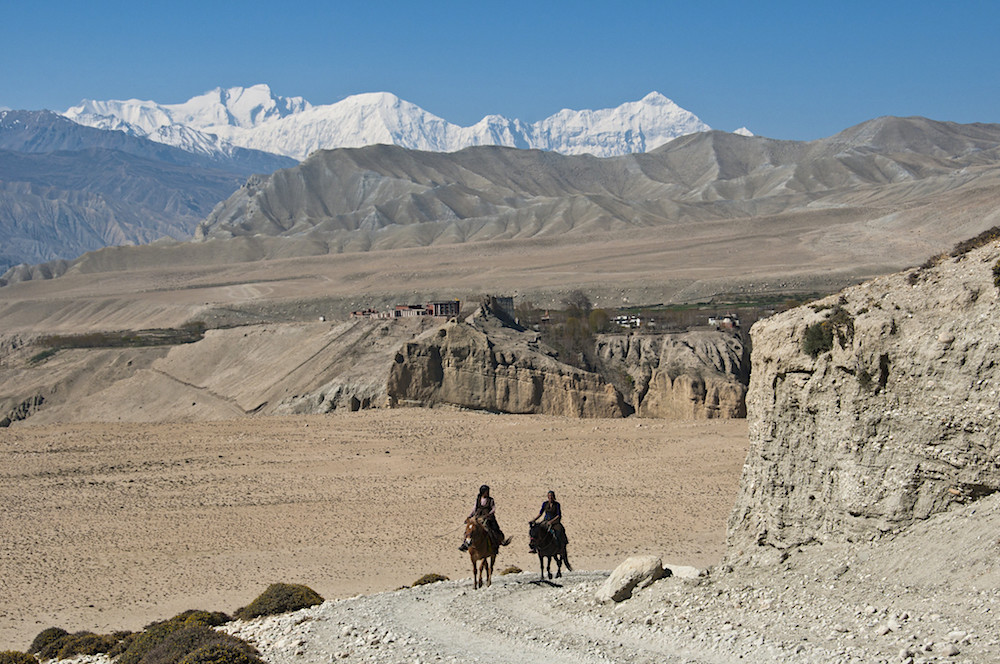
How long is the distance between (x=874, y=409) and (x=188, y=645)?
7.77 m

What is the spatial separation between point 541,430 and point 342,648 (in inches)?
994

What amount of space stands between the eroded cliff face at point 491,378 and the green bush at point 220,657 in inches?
1201

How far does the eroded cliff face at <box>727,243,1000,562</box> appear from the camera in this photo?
9.83 metres

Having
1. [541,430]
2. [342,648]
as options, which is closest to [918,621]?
[342,648]

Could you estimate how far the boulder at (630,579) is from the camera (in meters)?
11.6

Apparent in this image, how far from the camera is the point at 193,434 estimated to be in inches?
1442

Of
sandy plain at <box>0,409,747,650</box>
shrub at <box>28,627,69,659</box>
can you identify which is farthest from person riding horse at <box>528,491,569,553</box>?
shrub at <box>28,627,69,659</box>

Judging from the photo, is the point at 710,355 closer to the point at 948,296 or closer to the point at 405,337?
the point at 405,337

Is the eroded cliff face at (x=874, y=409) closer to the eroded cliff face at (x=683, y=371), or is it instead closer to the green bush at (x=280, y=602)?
the green bush at (x=280, y=602)

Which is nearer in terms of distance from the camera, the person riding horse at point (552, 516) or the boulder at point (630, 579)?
the boulder at point (630, 579)

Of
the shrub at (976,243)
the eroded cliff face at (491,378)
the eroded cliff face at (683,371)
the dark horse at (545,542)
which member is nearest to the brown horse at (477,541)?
the dark horse at (545,542)

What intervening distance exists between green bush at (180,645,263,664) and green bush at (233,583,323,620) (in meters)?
3.94

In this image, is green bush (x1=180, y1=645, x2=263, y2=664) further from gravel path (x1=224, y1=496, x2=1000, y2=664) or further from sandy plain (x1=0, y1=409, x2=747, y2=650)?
sandy plain (x1=0, y1=409, x2=747, y2=650)

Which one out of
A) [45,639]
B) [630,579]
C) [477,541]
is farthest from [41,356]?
[630,579]
